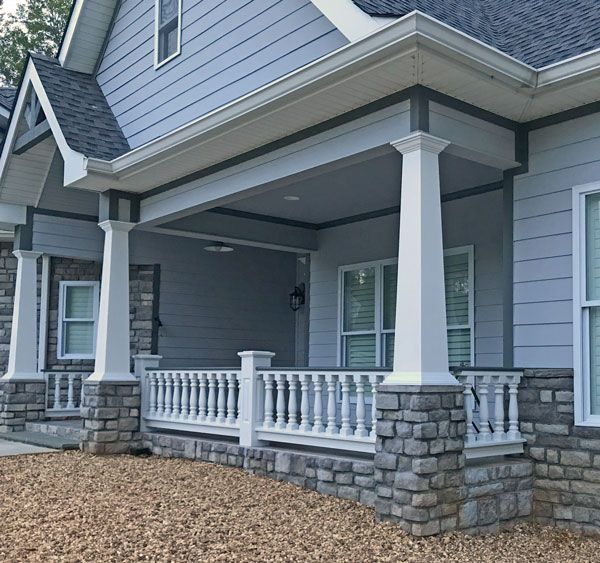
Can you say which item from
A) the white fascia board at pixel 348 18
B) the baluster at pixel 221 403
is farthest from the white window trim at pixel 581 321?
the baluster at pixel 221 403

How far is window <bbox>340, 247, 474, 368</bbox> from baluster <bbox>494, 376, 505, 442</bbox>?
2.10m

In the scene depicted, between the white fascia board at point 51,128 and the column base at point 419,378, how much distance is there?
4489mm

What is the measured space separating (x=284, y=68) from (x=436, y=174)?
7.07 feet

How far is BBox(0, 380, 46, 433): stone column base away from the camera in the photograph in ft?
34.6

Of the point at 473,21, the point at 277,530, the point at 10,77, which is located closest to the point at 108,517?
the point at 277,530

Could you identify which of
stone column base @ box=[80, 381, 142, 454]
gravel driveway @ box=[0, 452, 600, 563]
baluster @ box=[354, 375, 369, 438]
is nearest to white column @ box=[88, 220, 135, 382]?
stone column base @ box=[80, 381, 142, 454]

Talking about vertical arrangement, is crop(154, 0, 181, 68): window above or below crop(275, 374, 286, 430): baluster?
above

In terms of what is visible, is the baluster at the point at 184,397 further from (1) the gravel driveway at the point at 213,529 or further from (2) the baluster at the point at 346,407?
(2) the baluster at the point at 346,407

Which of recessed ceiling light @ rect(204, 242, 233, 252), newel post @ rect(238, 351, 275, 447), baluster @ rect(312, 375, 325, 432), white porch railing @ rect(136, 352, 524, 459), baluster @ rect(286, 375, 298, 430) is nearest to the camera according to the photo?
white porch railing @ rect(136, 352, 524, 459)

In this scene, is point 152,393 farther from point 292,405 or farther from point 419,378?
point 419,378

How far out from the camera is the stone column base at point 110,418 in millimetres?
8578

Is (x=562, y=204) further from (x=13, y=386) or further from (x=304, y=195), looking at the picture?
(x=13, y=386)

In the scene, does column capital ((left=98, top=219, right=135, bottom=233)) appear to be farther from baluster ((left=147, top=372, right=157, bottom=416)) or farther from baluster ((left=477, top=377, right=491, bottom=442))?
baluster ((left=477, top=377, right=491, bottom=442))

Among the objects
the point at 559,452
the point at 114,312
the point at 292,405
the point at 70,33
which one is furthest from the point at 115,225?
the point at 559,452
